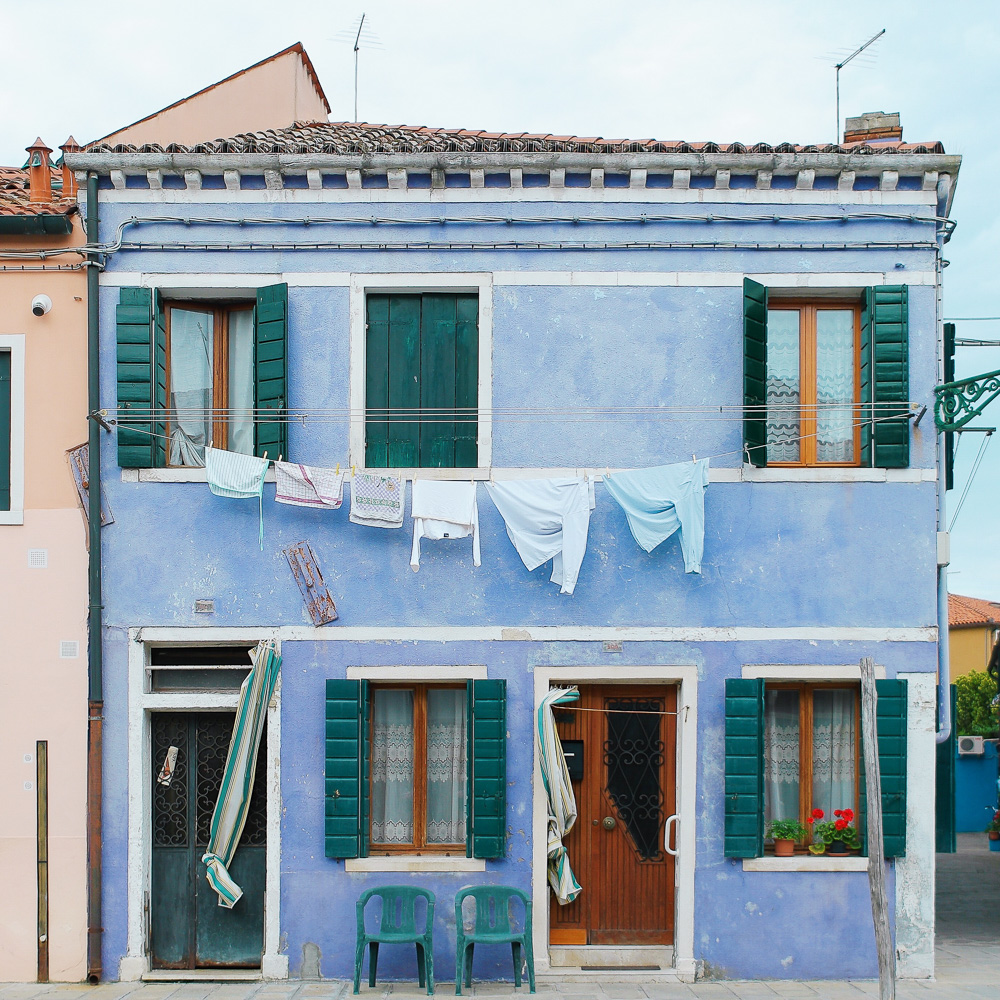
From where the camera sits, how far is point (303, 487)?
8.45 m

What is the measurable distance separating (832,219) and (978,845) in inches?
508

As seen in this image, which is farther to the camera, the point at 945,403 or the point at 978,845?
the point at 978,845

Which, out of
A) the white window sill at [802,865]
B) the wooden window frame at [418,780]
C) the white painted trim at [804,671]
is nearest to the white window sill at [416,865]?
the wooden window frame at [418,780]

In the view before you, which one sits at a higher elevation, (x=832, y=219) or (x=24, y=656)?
(x=832, y=219)

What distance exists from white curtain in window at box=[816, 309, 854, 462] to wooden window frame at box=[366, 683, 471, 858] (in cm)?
379

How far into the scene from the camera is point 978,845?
17250 mm

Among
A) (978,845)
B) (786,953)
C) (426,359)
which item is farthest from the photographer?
(978,845)

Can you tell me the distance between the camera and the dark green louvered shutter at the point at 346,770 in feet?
27.4

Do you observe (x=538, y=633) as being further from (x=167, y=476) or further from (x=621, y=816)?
(x=167, y=476)

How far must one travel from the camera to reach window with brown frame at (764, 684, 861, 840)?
28.5ft

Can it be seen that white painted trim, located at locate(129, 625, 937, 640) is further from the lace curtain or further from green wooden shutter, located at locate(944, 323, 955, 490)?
green wooden shutter, located at locate(944, 323, 955, 490)

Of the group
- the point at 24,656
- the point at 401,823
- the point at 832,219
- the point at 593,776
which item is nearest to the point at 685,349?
the point at 832,219

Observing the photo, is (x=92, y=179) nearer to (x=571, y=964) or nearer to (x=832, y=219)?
(x=832, y=219)

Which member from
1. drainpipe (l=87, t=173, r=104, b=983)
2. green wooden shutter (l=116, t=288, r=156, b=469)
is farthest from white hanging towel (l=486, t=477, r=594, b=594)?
drainpipe (l=87, t=173, r=104, b=983)
